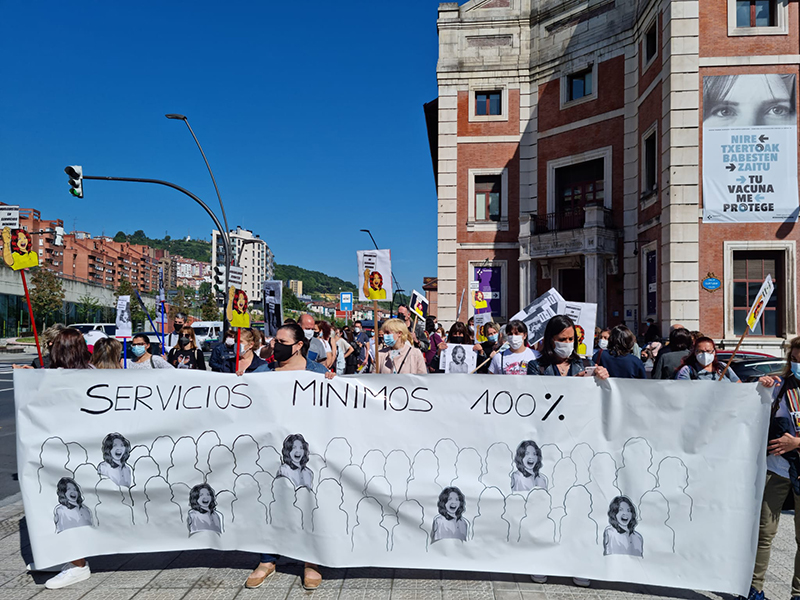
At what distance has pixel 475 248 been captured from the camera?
25.2 metres

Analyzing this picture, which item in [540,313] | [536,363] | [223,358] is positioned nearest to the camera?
[536,363]

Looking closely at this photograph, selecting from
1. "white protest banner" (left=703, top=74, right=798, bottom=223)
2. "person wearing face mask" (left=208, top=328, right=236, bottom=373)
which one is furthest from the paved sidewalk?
"white protest banner" (left=703, top=74, right=798, bottom=223)

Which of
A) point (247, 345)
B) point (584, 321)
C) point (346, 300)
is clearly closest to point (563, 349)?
point (584, 321)

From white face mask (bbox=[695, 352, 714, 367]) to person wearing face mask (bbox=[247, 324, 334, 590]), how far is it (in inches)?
130

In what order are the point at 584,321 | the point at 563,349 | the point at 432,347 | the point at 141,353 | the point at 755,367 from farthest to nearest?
the point at 432,347
the point at 755,367
the point at 584,321
the point at 141,353
the point at 563,349

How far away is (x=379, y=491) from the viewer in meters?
4.19

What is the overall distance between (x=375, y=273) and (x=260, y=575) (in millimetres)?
4975

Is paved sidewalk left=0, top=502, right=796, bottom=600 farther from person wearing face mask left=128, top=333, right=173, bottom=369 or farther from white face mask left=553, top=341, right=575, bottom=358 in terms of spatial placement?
person wearing face mask left=128, top=333, right=173, bottom=369

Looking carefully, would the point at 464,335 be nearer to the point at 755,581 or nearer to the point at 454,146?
the point at 755,581

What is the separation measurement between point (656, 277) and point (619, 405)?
15563 millimetres

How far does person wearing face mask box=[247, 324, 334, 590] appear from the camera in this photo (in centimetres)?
416

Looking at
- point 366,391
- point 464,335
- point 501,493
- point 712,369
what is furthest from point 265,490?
point 464,335

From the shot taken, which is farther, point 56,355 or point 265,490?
point 56,355

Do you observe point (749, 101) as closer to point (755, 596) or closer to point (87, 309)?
point (755, 596)
